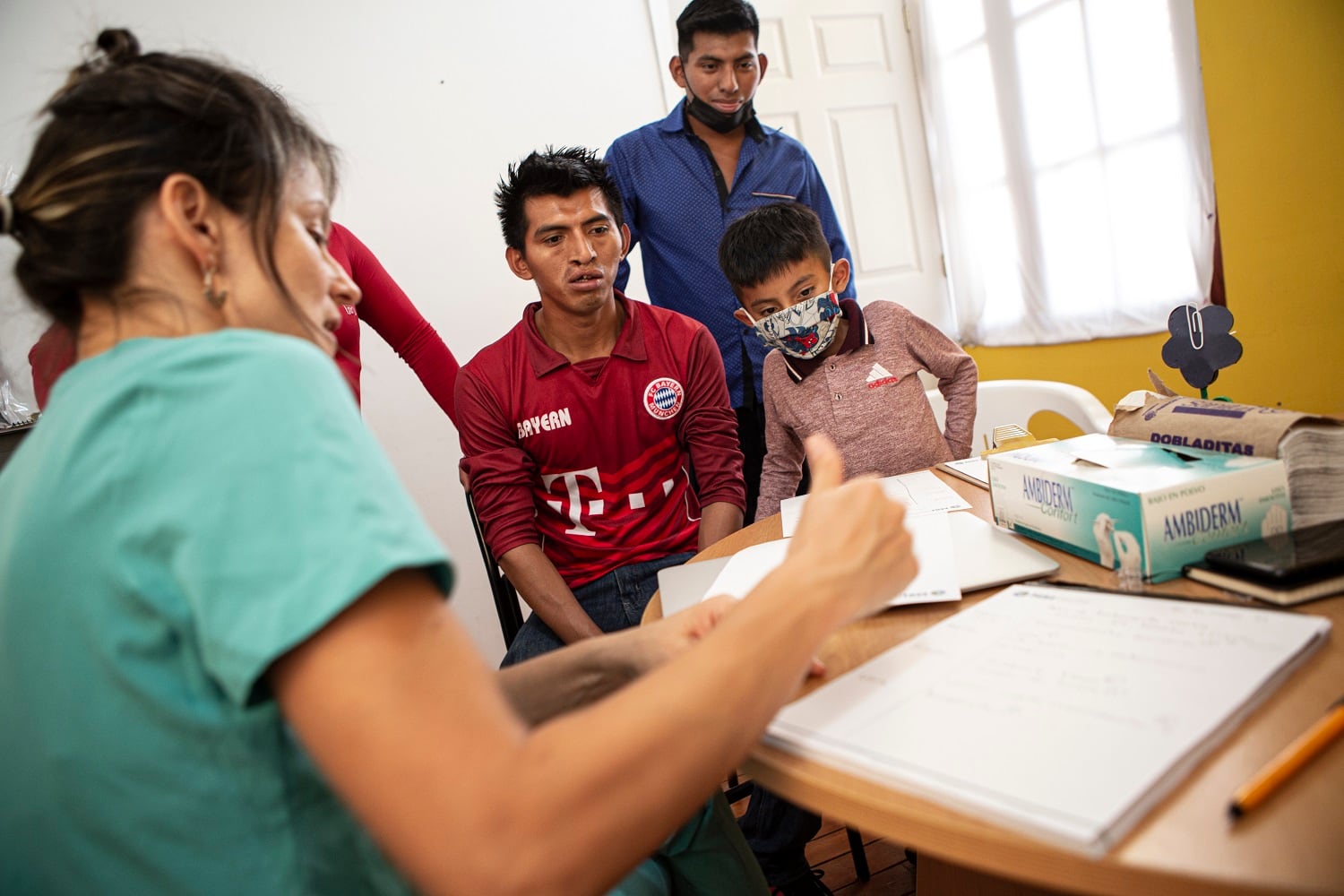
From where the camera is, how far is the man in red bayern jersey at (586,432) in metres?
1.58

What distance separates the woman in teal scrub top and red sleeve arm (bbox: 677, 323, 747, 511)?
119cm

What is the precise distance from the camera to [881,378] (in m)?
1.62

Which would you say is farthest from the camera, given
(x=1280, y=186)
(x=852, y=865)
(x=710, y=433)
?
(x=1280, y=186)

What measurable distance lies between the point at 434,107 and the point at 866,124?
1723 millimetres

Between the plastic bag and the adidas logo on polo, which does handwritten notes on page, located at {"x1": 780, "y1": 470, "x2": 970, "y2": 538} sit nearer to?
the adidas logo on polo

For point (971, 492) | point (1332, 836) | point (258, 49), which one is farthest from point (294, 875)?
point (258, 49)

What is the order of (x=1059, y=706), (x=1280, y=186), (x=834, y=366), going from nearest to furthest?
(x=1059, y=706)
(x=834, y=366)
(x=1280, y=186)

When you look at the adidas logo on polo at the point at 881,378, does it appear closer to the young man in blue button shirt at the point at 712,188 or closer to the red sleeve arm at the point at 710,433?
the red sleeve arm at the point at 710,433

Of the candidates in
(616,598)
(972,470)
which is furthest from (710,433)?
(972,470)

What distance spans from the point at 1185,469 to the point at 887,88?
3121 mm

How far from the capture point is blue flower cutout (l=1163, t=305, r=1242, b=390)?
0.98m

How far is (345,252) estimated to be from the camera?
6.15 feet

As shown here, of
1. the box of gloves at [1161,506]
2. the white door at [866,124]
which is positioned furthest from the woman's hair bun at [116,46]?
the white door at [866,124]

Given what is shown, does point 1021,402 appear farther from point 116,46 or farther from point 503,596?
point 116,46
